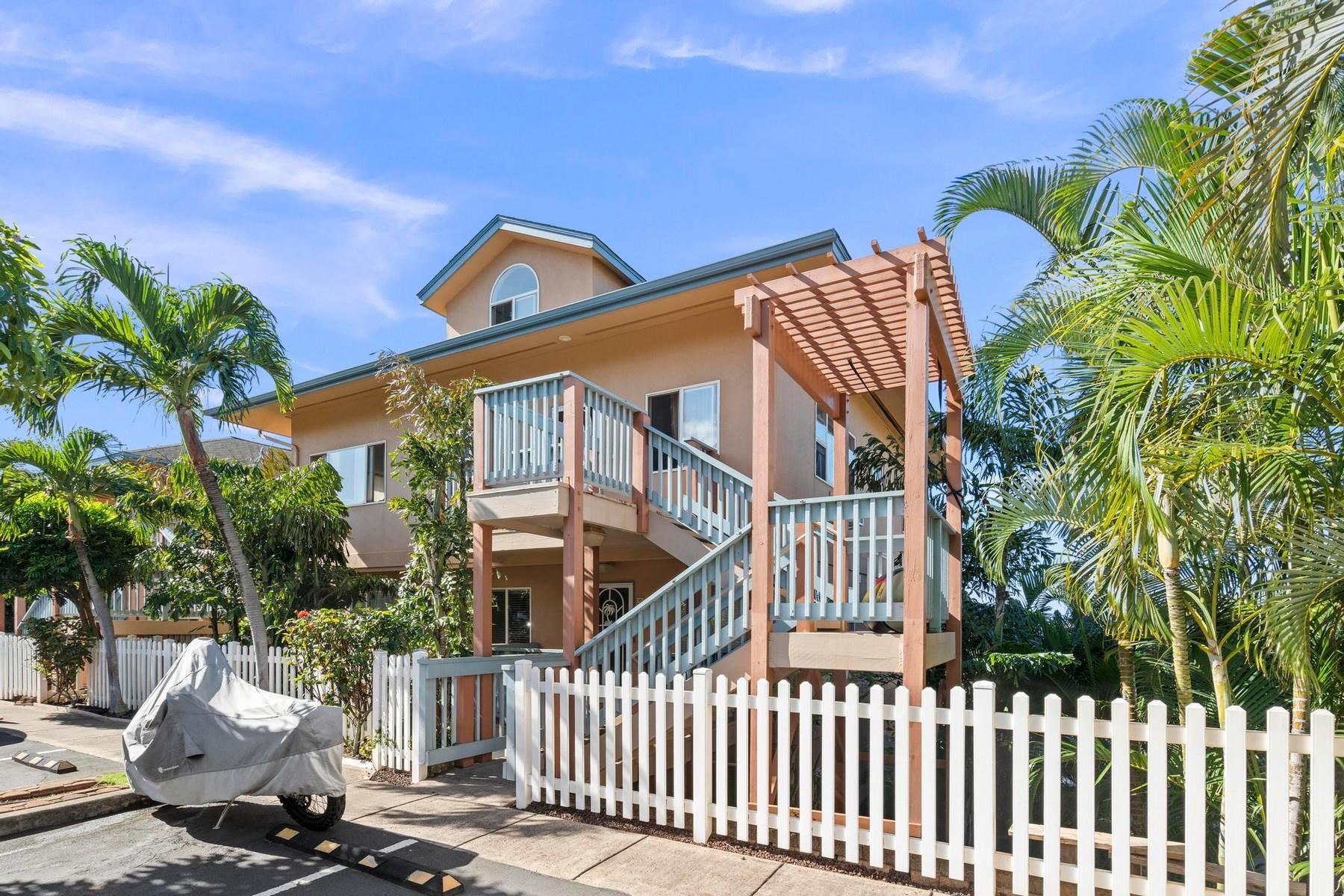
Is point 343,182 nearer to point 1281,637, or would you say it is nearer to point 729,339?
point 729,339

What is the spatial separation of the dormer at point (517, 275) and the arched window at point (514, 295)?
1 cm

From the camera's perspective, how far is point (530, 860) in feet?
19.7

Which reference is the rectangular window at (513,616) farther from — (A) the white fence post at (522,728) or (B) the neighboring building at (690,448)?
(A) the white fence post at (522,728)

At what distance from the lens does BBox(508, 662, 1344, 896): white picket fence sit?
4492 mm

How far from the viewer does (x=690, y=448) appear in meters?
9.73

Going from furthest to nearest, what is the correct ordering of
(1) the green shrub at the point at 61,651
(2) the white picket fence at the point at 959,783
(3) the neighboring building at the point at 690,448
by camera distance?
(1) the green shrub at the point at 61,651 < (3) the neighboring building at the point at 690,448 < (2) the white picket fence at the point at 959,783

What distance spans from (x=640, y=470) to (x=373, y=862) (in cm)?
528

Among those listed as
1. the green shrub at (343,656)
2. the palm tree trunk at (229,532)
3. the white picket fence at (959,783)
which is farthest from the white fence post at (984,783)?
the palm tree trunk at (229,532)

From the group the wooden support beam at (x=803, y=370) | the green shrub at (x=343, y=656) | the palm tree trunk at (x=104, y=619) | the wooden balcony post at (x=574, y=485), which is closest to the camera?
the wooden support beam at (x=803, y=370)

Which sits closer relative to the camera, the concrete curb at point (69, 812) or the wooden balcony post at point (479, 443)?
the concrete curb at point (69, 812)

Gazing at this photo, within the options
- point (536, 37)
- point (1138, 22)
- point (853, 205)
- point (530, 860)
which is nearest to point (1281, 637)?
point (1138, 22)

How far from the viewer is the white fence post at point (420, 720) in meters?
8.33

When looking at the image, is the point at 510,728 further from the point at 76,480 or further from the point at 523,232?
the point at 76,480

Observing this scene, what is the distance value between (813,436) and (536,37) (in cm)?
707
